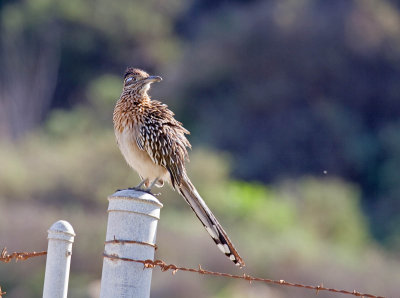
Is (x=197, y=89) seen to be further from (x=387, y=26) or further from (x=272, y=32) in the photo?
(x=387, y=26)

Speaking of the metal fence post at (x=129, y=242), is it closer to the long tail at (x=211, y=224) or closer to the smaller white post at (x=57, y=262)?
the smaller white post at (x=57, y=262)

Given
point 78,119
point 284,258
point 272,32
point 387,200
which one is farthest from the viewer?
point 272,32

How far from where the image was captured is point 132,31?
52625 millimetres

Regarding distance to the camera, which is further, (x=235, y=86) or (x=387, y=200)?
(x=235, y=86)

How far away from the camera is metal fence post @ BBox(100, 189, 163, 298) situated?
5.38 meters

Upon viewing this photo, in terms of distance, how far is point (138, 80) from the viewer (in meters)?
8.93

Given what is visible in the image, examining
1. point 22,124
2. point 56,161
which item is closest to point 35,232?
point 56,161

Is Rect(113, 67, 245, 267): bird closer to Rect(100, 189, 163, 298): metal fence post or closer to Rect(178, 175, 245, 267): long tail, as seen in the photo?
Rect(178, 175, 245, 267): long tail

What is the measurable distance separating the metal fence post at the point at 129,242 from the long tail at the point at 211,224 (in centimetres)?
135

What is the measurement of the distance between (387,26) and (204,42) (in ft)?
29.6

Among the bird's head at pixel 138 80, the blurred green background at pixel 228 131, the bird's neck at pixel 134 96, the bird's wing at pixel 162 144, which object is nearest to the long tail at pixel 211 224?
the bird's wing at pixel 162 144

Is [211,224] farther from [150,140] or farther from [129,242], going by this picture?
[129,242]

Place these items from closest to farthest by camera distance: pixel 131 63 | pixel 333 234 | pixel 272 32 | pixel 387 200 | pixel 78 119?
pixel 333 234 → pixel 387 200 → pixel 78 119 → pixel 272 32 → pixel 131 63

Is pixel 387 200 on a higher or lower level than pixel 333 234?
higher
